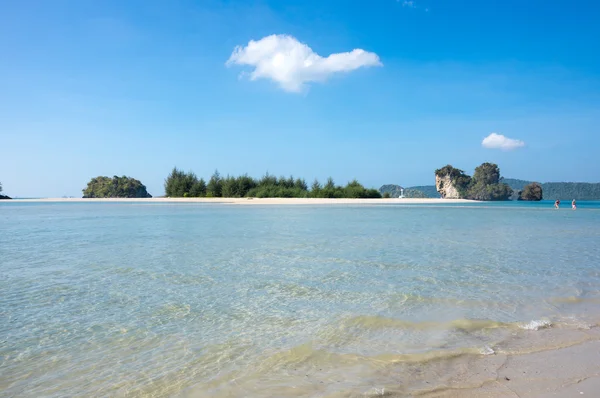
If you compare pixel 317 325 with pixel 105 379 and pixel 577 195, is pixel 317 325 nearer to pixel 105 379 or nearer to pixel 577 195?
pixel 105 379

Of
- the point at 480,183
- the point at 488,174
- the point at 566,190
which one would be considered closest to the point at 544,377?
the point at 480,183

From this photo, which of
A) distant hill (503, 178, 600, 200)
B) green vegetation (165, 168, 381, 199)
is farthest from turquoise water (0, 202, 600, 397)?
distant hill (503, 178, 600, 200)

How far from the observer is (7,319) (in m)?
3.89

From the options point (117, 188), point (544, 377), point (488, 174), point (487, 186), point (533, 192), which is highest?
point (488, 174)

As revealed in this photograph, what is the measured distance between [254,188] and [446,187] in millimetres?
72831

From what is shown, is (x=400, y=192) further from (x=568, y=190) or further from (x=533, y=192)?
(x=568, y=190)

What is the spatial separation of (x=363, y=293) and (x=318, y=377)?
93.6 inches

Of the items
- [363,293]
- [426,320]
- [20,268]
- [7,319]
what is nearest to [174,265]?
[20,268]

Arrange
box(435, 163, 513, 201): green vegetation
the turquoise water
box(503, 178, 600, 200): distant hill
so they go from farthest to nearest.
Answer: box(503, 178, 600, 200): distant hill
box(435, 163, 513, 201): green vegetation
the turquoise water

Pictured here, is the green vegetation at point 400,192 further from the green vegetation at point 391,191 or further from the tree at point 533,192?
the tree at point 533,192

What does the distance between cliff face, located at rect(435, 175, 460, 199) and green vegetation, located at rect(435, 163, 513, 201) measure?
749 millimetres

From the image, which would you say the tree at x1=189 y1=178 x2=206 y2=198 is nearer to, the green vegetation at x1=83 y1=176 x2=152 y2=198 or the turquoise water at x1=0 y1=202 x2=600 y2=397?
the green vegetation at x1=83 y1=176 x2=152 y2=198

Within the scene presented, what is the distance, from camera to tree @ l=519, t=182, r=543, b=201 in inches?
3824

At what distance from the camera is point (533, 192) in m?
97.9
